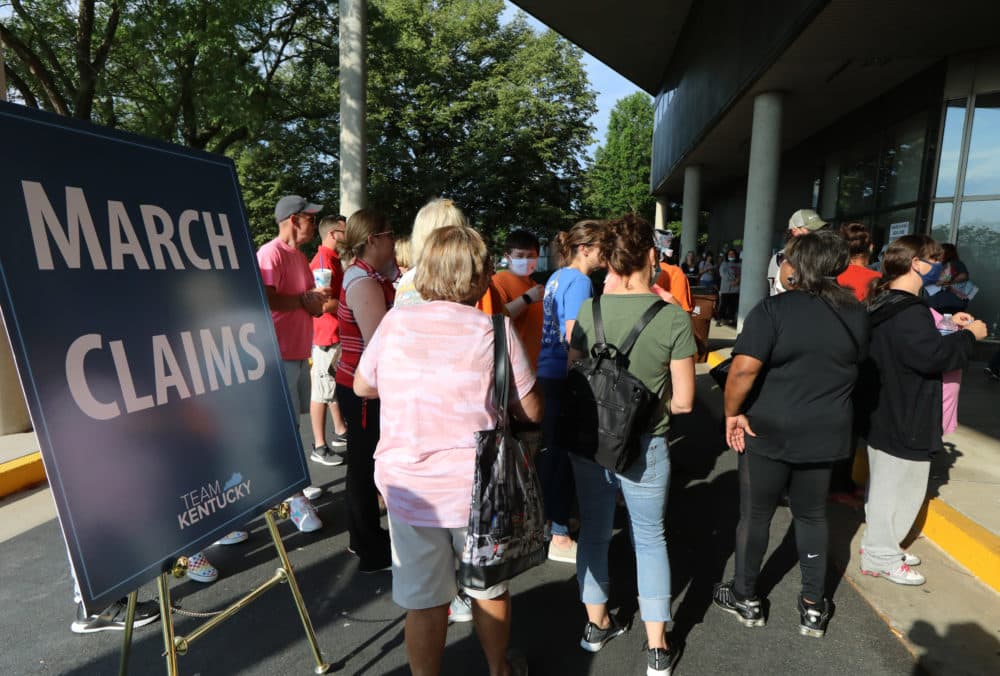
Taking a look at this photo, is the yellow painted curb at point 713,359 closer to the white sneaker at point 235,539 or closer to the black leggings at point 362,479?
the black leggings at point 362,479

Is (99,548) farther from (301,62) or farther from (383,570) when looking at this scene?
(301,62)

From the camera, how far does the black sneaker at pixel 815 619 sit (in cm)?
264

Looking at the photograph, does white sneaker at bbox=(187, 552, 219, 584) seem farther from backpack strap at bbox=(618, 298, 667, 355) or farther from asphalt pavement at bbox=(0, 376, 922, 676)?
backpack strap at bbox=(618, 298, 667, 355)

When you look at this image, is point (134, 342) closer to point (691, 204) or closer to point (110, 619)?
point (110, 619)

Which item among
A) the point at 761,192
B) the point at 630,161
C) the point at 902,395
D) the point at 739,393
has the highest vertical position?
the point at 630,161

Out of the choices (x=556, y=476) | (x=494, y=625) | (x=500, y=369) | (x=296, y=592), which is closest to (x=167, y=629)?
(x=296, y=592)

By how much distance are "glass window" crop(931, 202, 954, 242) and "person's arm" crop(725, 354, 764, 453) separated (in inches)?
374

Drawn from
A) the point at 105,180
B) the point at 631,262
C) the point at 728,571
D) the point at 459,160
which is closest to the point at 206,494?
the point at 105,180

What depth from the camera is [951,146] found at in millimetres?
9461

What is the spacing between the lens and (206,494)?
197 centimetres

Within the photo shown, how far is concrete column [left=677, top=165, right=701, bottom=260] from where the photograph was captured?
19359mm

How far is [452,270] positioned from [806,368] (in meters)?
1.56

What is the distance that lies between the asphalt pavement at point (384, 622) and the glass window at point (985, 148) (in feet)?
28.1

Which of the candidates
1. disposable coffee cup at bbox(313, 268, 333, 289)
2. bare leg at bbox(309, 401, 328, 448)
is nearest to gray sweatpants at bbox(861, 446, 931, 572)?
disposable coffee cup at bbox(313, 268, 333, 289)
